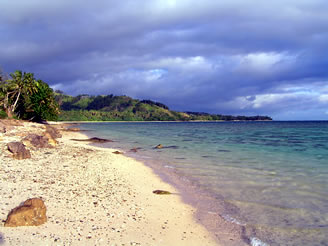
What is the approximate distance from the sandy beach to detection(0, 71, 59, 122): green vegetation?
55399mm

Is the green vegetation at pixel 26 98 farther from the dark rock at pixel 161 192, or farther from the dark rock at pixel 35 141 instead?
the dark rock at pixel 161 192

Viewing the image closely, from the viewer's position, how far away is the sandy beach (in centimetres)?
577

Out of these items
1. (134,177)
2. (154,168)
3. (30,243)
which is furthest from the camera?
(154,168)

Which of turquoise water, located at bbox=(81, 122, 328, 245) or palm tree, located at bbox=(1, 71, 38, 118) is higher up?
palm tree, located at bbox=(1, 71, 38, 118)

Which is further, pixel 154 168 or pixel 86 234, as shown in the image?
pixel 154 168

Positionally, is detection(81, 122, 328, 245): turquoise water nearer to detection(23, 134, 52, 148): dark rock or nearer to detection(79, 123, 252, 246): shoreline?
detection(79, 123, 252, 246): shoreline

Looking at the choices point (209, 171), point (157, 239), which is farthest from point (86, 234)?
point (209, 171)

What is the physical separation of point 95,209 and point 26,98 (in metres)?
72.3

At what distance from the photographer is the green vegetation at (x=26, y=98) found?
63094 millimetres

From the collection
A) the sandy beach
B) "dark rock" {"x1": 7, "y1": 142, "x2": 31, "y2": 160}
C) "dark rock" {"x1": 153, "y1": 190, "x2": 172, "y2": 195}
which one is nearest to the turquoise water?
the sandy beach

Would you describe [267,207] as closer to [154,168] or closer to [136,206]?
[136,206]

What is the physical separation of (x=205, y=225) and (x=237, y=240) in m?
1.10

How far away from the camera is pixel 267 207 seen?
8898mm

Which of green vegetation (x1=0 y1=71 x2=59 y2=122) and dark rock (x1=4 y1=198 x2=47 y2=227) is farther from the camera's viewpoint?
green vegetation (x1=0 y1=71 x2=59 y2=122)
